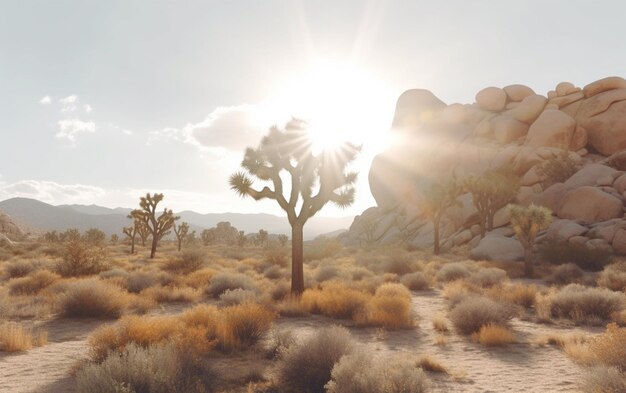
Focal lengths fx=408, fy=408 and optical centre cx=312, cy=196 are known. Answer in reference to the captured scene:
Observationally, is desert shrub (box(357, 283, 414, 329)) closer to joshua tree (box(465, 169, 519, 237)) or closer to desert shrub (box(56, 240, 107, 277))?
desert shrub (box(56, 240, 107, 277))

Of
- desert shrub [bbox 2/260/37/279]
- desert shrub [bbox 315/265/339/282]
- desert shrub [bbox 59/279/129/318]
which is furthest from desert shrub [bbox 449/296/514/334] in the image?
desert shrub [bbox 2/260/37/279]

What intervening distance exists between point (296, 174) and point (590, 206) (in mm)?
26983

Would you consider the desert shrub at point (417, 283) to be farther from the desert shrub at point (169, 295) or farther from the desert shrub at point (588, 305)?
the desert shrub at point (169, 295)

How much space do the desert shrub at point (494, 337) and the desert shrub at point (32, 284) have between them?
14050 mm

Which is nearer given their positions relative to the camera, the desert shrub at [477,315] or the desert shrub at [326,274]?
the desert shrub at [477,315]

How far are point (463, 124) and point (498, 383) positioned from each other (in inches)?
2184

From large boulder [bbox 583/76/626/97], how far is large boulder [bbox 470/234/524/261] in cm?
2796

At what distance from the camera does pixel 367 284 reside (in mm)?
15656

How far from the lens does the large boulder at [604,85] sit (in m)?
45.2

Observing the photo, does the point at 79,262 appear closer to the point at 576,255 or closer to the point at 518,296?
the point at 518,296

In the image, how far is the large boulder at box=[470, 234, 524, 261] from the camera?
27.9 meters

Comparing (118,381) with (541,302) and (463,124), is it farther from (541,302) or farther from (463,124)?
(463,124)

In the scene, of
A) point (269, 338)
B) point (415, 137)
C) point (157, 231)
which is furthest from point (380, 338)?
point (415, 137)

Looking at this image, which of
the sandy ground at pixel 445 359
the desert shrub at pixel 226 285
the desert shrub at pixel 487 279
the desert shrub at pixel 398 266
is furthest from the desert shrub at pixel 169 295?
the desert shrub at pixel 398 266
